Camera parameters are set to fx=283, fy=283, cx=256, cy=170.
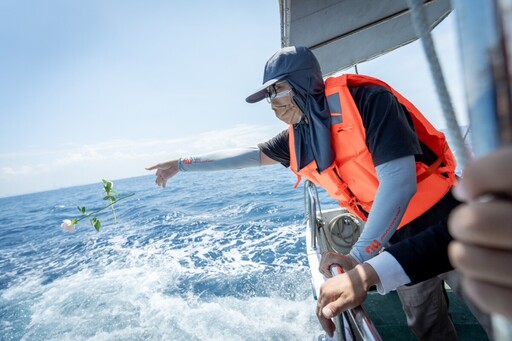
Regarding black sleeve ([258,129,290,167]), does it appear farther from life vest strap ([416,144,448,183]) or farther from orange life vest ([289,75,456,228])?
life vest strap ([416,144,448,183])

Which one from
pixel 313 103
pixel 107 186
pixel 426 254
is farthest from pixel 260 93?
pixel 107 186

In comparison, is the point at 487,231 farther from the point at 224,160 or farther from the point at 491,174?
the point at 224,160

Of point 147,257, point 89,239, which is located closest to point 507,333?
point 147,257

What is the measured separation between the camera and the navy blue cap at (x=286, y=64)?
6.03 ft

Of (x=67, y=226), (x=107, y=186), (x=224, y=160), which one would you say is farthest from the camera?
(x=107, y=186)

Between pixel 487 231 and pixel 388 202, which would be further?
pixel 388 202

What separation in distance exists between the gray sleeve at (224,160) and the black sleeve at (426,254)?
61.6 inches

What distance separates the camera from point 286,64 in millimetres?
1854

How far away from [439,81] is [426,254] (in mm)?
970

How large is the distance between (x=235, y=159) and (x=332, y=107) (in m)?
1.07

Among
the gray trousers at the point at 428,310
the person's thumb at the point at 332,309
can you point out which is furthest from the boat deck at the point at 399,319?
the person's thumb at the point at 332,309

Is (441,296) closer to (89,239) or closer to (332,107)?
(332,107)

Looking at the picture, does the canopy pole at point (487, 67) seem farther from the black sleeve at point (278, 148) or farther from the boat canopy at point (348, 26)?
the boat canopy at point (348, 26)

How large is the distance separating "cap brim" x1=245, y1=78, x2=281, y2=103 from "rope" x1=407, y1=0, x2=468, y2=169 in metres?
1.52
